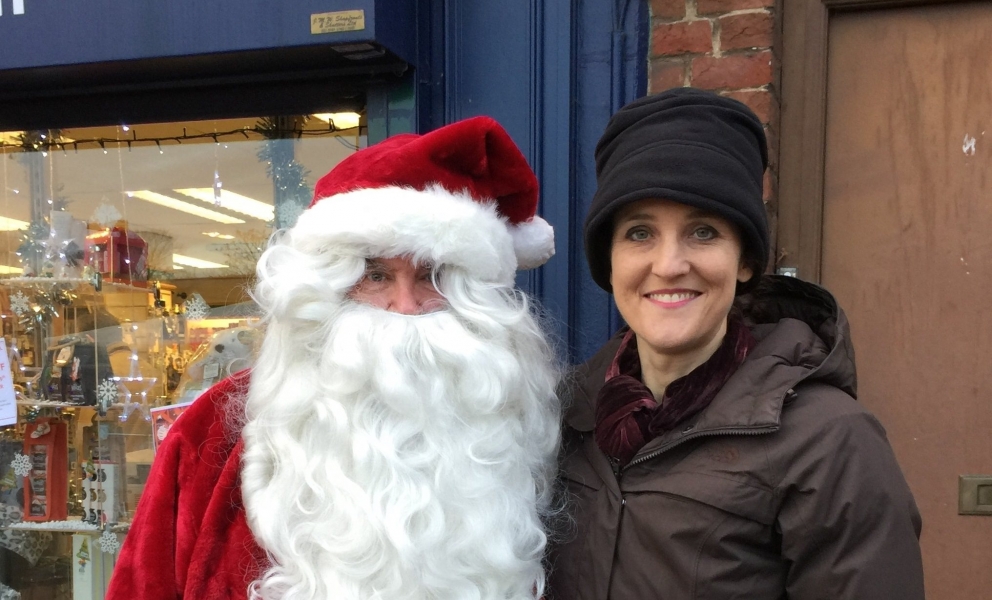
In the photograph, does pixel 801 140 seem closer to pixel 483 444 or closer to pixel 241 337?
pixel 483 444

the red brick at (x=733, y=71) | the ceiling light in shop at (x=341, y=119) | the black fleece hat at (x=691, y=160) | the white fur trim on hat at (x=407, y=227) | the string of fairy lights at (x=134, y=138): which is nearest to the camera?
the black fleece hat at (x=691, y=160)

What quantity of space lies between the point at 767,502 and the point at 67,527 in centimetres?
295

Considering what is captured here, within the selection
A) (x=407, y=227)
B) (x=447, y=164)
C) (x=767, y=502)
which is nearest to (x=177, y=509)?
(x=407, y=227)

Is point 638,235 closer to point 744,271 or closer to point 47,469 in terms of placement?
point 744,271

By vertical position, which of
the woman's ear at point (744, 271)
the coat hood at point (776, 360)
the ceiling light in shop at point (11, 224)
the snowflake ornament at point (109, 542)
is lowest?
the snowflake ornament at point (109, 542)

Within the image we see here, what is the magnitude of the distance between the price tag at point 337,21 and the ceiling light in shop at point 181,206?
39.1 inches

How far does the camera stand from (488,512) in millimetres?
1549

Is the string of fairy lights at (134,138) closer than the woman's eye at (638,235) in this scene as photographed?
No

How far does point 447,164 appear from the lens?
1678 mm

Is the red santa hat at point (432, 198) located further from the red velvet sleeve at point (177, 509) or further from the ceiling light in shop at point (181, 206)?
the ceiling light in shop at point (181, 206)

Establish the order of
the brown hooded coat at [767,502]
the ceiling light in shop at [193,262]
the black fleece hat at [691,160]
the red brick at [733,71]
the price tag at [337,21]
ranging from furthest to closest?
the ceiling light in shop at [193,262] → the red brick at [733,71] → the price tag at [337,21] → the black fleece hat at [691,160] → the brown hooded coat at [767,502]

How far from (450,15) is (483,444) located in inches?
59.9

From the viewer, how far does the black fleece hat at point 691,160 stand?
4.32ft

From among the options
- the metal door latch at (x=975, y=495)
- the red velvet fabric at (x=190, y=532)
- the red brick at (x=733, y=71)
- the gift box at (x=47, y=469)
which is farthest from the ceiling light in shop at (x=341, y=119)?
the metal door latch at (x=975, y=495)
